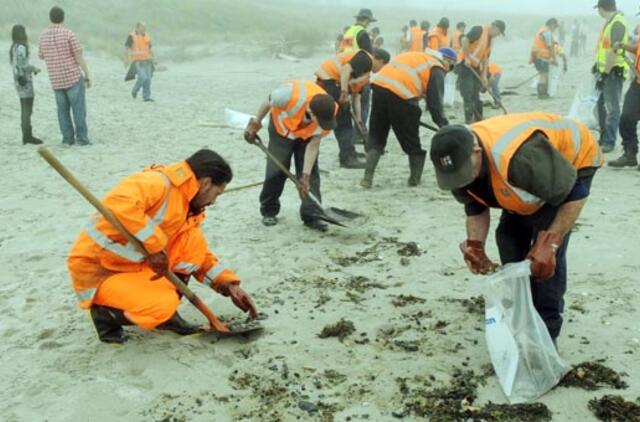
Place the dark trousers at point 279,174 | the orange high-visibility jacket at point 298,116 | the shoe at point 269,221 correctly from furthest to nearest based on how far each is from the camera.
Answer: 1. the shoe at point 269,221
2. the dark trousers at point 279,174
3. the orange high-visibility jacket at point 298,116

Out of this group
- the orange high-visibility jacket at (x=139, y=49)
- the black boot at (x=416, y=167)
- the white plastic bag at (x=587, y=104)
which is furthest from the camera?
the orange high-visibility jacket at (x=139, y=49)

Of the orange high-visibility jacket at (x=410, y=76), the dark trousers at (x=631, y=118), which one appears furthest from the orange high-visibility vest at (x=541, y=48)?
the orange high-visibility jacket at (x=410, y=76)

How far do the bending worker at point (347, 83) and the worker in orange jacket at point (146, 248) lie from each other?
3942mm

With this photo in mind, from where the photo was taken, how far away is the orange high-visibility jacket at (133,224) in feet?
10.6

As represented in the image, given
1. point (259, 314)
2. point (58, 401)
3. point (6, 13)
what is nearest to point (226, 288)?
point (259, 314)

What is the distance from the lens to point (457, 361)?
11.0ft

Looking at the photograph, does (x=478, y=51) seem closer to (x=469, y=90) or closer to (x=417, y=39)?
(x=469, y=90)

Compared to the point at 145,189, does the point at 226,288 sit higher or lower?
lower

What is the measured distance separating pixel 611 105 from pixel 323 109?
13.5 ft

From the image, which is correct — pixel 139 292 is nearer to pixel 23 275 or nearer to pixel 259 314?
pixel 259 314

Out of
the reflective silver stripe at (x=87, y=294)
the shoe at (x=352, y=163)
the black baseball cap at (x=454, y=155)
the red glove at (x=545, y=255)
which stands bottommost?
the shoe at (x=352, y=163)

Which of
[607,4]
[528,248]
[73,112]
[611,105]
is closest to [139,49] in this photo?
[73,112]

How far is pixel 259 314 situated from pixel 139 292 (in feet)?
2.48

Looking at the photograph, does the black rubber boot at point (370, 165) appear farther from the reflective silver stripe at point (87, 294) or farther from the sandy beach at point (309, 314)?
the reflective silver stripe at point (87, 294)
